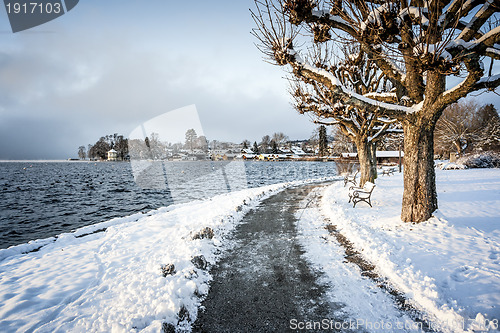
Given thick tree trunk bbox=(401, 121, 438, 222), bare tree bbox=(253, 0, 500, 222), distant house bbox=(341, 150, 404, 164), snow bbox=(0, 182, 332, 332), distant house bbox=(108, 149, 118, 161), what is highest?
distant house bbox=(108, 149, 118, 161)

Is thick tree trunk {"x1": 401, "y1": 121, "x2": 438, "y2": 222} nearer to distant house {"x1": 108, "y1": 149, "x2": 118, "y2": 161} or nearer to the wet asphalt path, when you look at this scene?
the wet asphalt path

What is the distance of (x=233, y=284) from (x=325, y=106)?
11206 mm

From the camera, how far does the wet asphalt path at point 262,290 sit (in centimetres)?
330

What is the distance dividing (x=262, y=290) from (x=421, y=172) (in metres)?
6.11

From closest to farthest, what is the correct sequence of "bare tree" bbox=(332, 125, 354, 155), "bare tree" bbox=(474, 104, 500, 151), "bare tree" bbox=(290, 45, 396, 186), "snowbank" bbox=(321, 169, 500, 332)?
"snowbank" bbox=(321, 169, 500, 332)
"bare tree" bbox=(290, 45, 396, 186)
"bare tree" bbox=(474, 104, 500, 151)
"bare tree" bbox=(332, 125, 354, 155)

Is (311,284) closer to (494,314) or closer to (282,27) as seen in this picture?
(494,314)

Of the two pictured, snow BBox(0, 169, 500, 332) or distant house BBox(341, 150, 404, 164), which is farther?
distant house BBox(341, 150, 404, 164)

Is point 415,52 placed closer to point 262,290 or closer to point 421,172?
point 421,172

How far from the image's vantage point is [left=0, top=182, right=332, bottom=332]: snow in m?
3.28

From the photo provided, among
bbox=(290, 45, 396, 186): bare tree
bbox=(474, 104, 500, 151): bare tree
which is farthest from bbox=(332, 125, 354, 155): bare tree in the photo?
bbox=(290, 45, 396, 186): bare tree

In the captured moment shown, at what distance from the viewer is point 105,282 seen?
A: 444 centimetres

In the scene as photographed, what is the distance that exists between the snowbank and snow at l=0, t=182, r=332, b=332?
387 cm

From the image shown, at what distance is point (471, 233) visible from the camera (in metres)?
5.73

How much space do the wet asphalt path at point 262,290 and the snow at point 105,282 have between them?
1.28 feet
